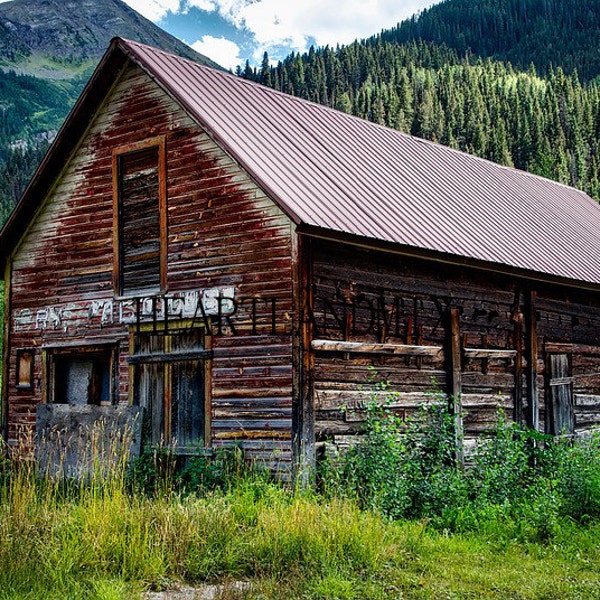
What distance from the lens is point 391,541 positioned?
8.80 metres

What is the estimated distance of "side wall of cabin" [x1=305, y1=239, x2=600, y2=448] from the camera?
12.0 m

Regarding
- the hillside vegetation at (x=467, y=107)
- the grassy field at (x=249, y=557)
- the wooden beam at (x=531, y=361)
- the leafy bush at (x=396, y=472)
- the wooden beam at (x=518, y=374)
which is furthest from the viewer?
the hillside vegetation at (x=467, y=107)

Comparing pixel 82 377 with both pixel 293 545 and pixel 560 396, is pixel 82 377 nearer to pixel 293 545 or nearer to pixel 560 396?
pixel 293 545

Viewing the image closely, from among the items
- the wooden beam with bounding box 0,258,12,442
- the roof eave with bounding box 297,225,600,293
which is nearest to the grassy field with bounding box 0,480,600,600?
the roof eave with bounding box 297,225,600,293

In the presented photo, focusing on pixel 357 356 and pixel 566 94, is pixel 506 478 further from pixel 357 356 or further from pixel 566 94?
pixel 566 94

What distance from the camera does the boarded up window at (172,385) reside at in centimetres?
1246

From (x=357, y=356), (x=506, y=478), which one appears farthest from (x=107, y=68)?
(x=506, y=478)

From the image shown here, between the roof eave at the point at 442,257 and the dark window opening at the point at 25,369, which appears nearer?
the roof eave at the point at 442,257

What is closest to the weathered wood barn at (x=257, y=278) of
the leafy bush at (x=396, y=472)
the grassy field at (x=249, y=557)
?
the leafy bush at (x=396, y=472)

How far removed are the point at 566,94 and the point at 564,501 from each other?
325 feet

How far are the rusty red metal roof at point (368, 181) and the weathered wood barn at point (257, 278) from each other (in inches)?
2.2

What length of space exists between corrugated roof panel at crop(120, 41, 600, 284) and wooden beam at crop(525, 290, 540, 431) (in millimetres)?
767

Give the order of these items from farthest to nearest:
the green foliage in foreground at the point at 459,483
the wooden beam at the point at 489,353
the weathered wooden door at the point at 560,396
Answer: the weathered wooden door at the point at 560,396, the wooden beam at the point at 489,353, the green foliage in foreground at the point at 459,483

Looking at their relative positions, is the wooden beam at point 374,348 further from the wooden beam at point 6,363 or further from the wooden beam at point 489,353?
the wooden beam at point 6,363
